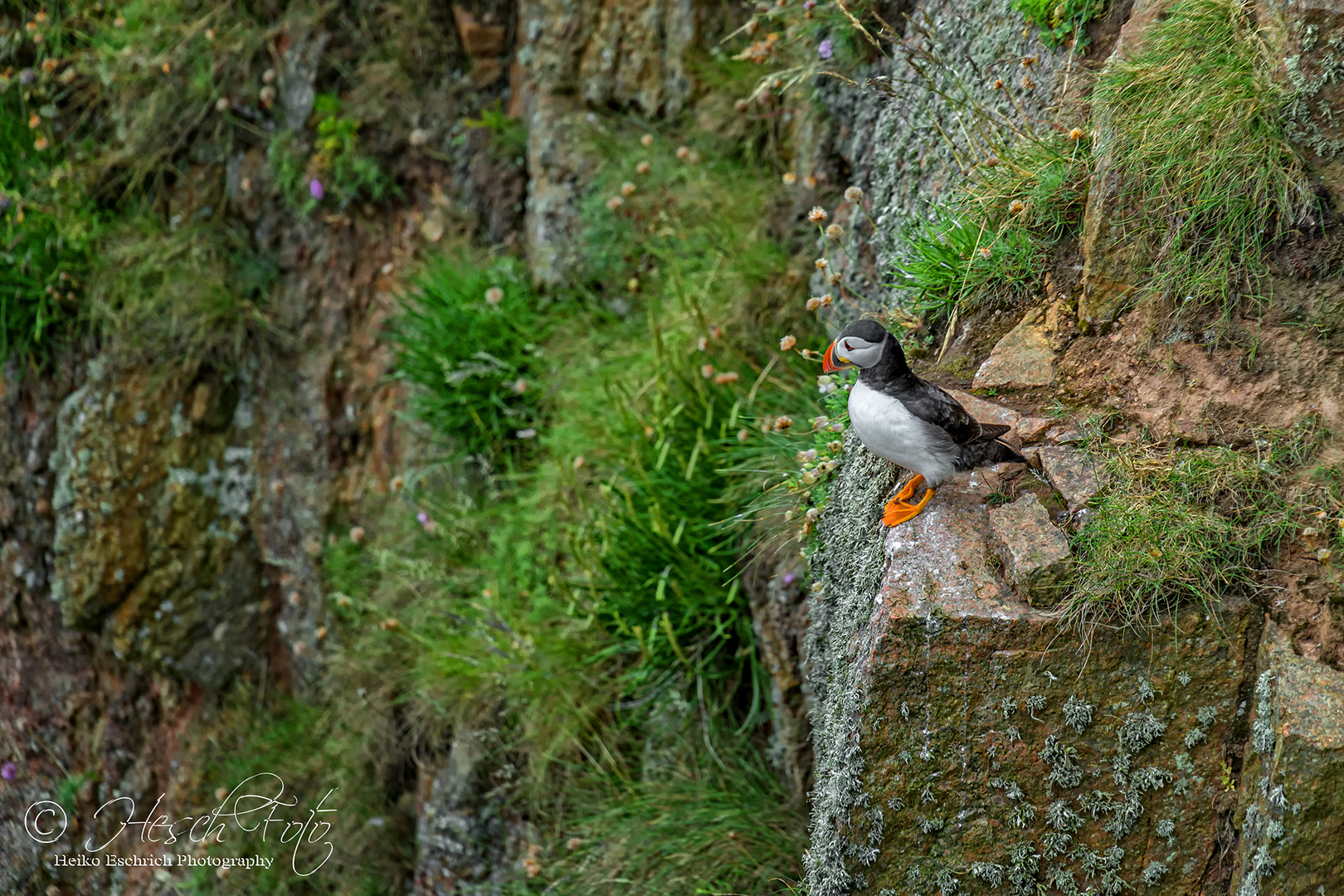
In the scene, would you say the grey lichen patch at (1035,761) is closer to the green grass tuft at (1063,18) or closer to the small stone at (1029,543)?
the small stone at (1029,543)

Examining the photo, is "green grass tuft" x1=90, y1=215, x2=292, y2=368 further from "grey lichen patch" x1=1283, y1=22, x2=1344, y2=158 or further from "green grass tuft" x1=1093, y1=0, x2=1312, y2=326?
"grey lichen patch" x1=1283, y1=22, x2=1344, y2=158

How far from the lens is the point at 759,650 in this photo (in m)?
3.99

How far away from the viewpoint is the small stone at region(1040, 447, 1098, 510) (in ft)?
7.84

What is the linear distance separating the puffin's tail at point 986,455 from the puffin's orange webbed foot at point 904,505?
12 centimetres

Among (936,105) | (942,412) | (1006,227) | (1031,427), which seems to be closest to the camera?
(942,412)

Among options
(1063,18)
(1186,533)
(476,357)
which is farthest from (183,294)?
(1186,533)

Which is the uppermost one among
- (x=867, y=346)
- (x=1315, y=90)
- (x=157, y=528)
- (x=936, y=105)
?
Answer: (x=1315, y=90)

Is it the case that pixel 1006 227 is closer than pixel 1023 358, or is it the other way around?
pixel 1023 358

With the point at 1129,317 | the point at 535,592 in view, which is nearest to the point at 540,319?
the point at 535,592

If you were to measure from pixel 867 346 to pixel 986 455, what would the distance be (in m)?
0.43

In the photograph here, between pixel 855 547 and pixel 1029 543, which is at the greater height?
pixel 1029 543

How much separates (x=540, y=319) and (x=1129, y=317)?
3503 mm

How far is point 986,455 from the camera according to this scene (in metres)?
2.49

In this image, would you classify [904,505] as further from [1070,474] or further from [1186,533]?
[1186,533]
